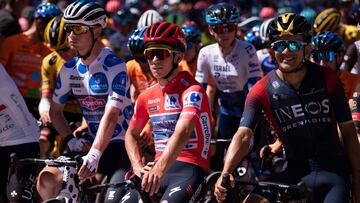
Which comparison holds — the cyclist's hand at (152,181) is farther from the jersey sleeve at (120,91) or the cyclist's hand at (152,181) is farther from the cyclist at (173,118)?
the jersey sleeve at (120,91)

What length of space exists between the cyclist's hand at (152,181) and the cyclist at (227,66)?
4.60 meters

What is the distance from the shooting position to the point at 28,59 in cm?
1362

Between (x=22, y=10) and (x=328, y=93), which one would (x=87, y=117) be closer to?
(x=328, y=93)

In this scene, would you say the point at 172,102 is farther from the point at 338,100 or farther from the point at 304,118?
the point at 338,100

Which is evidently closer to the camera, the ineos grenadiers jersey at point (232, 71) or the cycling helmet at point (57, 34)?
the cycling helmet at point (57, 34)

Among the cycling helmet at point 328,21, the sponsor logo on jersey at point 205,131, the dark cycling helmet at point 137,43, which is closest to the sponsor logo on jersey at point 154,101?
the sponsor logo on jersey at point 205,131

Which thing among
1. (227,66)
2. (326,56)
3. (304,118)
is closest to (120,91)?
(304,118)

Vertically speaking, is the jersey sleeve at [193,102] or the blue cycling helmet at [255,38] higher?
the jersey sleeve at [193,102]

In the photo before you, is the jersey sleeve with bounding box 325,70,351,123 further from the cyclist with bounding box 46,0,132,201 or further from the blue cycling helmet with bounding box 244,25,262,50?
the blue cycling helmet with bounding box 244,25,262,50

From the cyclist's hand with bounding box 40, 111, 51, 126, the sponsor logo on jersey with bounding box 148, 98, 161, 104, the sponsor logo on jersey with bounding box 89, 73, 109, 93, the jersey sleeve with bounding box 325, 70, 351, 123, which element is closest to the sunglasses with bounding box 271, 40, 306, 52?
the jersey sleeve with bounding box 325, 70, 351, 123

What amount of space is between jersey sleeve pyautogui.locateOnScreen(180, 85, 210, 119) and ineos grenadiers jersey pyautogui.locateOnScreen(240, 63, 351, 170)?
43 cm

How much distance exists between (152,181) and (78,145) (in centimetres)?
204

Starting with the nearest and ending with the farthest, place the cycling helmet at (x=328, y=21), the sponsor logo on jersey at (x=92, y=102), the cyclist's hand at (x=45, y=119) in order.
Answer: the sponsor logo on jersey at (x=92, y=102) → the cyclist's hand at (x=45, y=119) → the cycling helmet at (x=328, y=21)

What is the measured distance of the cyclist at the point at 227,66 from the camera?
12.3m
